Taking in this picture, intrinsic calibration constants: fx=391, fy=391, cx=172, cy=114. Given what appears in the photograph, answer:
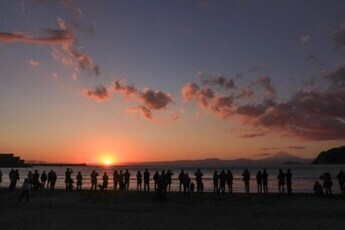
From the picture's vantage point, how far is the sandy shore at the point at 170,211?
56.1 ft

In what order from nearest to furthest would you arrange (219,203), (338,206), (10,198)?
(338,206)
(219,203)
(10,198)

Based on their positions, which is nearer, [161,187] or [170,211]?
[170,211]

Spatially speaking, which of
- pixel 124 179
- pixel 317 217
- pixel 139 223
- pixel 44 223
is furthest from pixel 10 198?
pixel 317 217

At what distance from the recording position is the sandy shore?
17094mm

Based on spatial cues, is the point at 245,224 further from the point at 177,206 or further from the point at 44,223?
the point at 44,223

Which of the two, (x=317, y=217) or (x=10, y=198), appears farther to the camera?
(x=10, y=198)

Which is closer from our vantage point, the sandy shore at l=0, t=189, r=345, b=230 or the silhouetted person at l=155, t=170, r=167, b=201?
the sandy shore at l=0, t=189, r=345, b=230

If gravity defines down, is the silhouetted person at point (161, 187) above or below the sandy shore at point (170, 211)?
above

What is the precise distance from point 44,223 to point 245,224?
8.89m

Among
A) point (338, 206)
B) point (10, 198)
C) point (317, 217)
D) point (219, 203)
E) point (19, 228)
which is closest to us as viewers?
point (19, 228)

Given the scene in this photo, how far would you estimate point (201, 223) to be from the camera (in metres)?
17.6

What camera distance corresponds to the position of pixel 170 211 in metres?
21.8

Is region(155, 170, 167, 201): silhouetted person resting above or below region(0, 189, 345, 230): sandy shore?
above

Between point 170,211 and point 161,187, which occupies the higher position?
point 161,187
